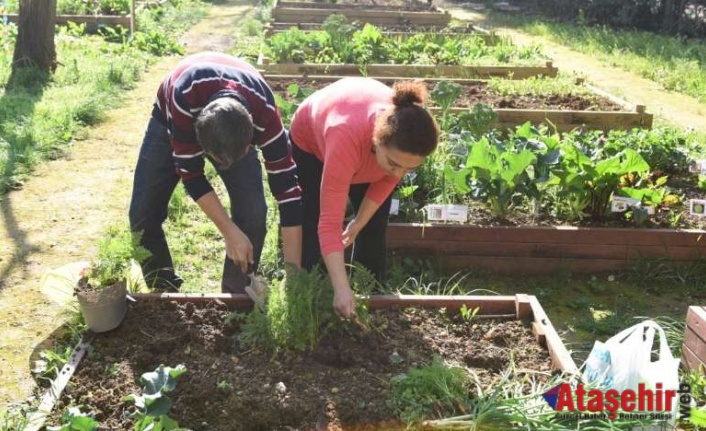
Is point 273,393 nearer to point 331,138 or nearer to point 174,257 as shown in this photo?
point 331,138

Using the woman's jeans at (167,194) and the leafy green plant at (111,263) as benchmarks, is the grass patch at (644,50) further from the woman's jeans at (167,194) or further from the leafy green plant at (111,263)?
the leafy green plant at (111,263)

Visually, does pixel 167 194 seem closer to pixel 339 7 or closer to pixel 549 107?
pixel 549 107

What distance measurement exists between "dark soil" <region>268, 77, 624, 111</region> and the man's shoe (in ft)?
11.7

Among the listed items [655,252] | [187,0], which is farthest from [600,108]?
[187,0]

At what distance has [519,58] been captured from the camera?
8.31 m

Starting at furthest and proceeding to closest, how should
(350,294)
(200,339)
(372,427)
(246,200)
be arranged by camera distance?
(246,200), (200,339), (350,294), (372,427)

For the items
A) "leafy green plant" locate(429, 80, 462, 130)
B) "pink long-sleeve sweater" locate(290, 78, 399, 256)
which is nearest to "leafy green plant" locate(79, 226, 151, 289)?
"pink long-sleeve sweater" locate(290, 78, 399, 256)

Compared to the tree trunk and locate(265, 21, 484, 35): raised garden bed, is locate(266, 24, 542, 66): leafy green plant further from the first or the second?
the tree trunk

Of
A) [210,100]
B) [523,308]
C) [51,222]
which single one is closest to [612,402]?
[523,308]

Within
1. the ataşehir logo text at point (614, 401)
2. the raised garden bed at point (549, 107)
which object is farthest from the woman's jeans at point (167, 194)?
the raised garden bed at point (549, 107)

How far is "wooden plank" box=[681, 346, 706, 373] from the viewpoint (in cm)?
284

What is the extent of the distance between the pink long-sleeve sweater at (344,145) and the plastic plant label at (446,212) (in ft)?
3.75

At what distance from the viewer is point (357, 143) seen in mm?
2619

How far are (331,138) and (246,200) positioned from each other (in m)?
0.80
